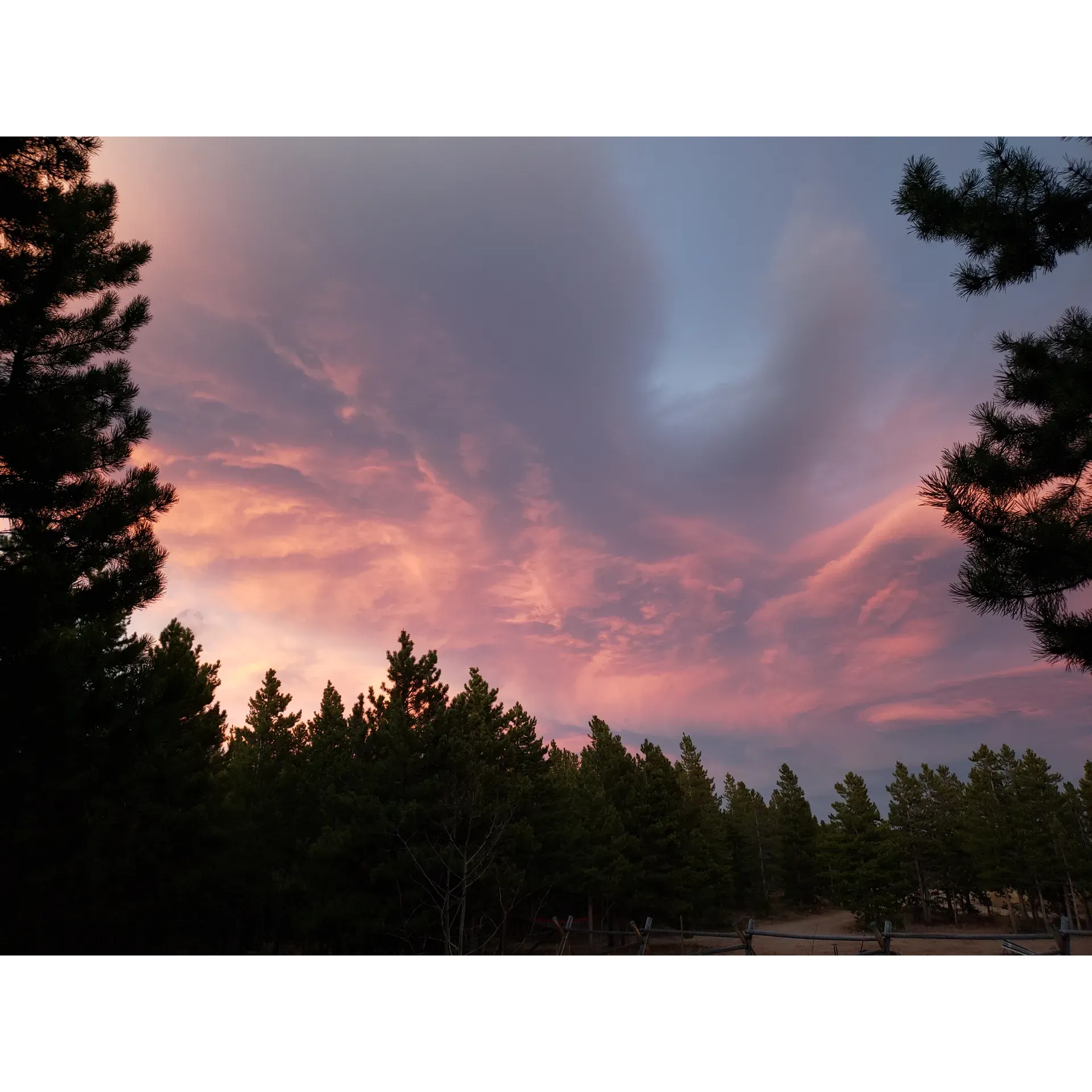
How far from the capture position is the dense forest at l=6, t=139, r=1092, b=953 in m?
4.58

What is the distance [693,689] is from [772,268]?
841cm

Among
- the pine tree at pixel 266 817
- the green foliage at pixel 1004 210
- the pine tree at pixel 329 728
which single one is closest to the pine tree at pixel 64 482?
the green foliage at pixel 1004 210

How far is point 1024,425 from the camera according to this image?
3.98 m

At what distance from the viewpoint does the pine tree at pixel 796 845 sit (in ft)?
120

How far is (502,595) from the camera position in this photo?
12352 millimetres

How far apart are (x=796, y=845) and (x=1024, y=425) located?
40.0 meters

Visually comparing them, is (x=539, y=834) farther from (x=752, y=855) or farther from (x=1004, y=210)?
(x=752, y=855)

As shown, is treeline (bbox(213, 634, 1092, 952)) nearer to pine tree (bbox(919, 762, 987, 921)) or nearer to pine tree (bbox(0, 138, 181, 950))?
pine tree (bbox(919, 762, 987, 921))

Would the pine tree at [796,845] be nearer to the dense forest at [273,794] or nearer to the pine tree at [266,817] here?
the dense forest at [273,794]

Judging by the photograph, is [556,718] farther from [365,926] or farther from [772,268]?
[772,268]

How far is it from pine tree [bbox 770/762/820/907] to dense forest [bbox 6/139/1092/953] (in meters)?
0.17

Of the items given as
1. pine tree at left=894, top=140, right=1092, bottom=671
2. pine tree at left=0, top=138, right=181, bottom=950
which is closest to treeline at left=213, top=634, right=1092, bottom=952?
pine tree at left=0, top=138, right=181, bottom=950

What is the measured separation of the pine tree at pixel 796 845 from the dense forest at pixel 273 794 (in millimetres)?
174
